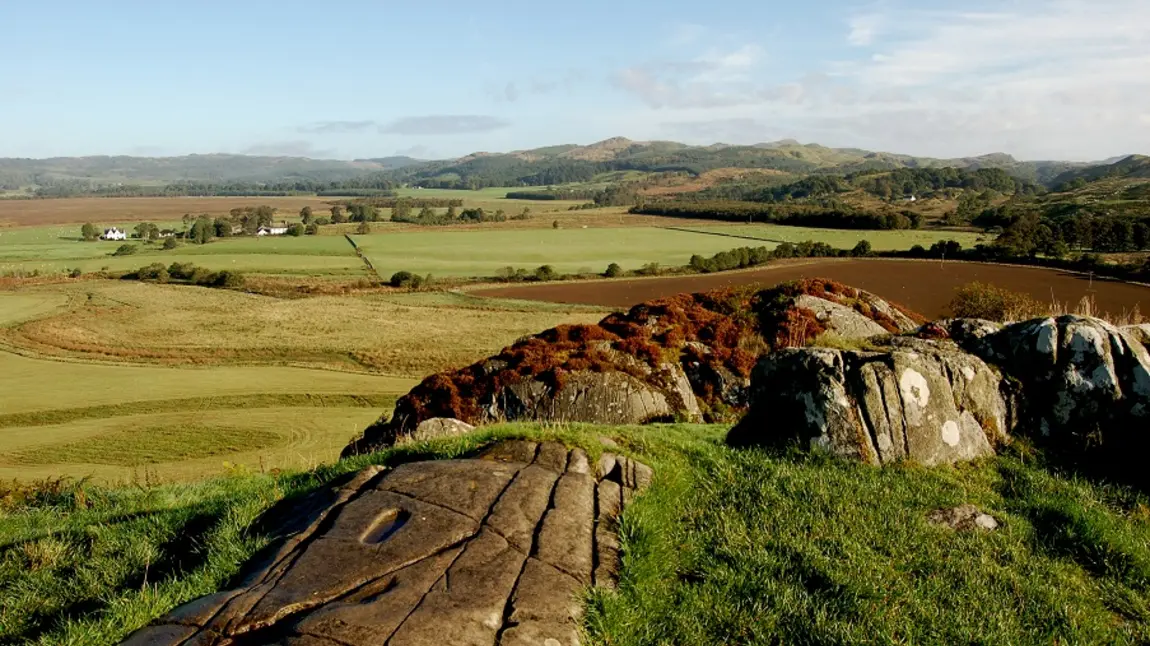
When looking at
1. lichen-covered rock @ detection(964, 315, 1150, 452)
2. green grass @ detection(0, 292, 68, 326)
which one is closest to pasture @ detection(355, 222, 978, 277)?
green grass @ detection(0, 292, 68, 326)

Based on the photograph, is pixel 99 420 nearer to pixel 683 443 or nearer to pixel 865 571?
pixel 683 443

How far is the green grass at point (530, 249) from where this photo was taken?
102250mm

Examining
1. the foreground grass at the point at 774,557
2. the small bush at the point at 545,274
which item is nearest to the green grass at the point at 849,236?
the small bush at the point at 545,274

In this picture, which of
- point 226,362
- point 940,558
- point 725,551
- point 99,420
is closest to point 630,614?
point 725,551

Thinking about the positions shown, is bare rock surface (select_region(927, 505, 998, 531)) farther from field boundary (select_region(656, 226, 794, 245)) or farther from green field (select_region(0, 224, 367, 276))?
field boundary (select_region(656, 226, 794, 245))

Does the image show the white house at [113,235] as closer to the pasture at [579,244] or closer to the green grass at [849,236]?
the pasture at [579,244]

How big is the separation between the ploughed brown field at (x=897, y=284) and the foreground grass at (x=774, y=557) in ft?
147

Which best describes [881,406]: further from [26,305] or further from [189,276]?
[189,276]

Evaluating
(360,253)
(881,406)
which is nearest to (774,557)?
(881,406)

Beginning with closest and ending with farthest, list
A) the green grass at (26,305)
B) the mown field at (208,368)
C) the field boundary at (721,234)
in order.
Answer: the mown field at (208,368)
the green grass at (26,305)
the field boundary at (721,234)

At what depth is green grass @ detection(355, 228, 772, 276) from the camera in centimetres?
10225

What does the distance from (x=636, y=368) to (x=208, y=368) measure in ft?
120

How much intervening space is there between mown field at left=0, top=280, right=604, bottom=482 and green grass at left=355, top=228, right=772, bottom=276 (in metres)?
24.9

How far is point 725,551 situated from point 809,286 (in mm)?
20108
